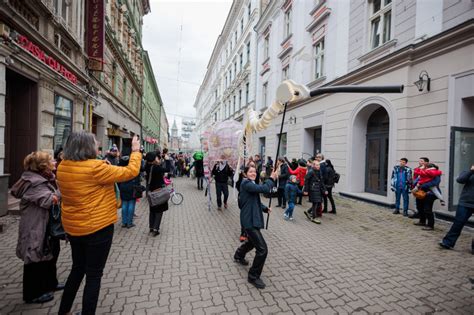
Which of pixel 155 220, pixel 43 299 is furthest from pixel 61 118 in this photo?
pixel 43 299

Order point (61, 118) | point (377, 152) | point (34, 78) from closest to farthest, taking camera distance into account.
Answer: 1. point (34, 78)
2. point (61, 118)
3. point (377, 152)

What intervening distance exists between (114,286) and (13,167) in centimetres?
593

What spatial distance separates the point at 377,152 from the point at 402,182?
262 centimetres

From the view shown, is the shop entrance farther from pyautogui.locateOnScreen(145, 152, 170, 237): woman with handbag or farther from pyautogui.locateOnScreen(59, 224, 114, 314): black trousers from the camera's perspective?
pyautogui.locateOnScreen(59, 224, 114, 314): black trousers

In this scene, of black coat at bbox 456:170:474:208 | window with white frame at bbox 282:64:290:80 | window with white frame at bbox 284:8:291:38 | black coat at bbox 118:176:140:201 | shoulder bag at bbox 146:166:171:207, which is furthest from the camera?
window with white frame at bbox 284:8:291:38

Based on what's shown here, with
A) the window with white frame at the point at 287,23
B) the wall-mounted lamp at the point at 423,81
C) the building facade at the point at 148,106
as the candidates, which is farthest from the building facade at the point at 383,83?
the building facade at the point at 148,106

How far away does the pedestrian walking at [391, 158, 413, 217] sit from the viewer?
7168 millimetres

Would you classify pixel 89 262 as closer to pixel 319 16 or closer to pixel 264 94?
pixel 319 16

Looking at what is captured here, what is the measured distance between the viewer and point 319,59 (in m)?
12.3

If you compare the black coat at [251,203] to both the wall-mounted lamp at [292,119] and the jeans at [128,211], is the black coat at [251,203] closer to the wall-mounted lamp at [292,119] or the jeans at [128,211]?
the jeans at [128,211]

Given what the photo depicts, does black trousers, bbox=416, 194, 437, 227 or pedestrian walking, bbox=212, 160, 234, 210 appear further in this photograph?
pedestrian walking, bbox=212, 160, 234, 210

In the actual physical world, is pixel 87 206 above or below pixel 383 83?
below

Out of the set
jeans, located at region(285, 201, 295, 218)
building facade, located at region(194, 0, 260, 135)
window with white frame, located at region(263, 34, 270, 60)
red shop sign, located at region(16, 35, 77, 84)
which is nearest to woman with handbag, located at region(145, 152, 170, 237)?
jeans, located at region(285, 201, 295, 218)

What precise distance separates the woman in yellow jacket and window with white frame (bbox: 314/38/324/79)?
11.9 meters
